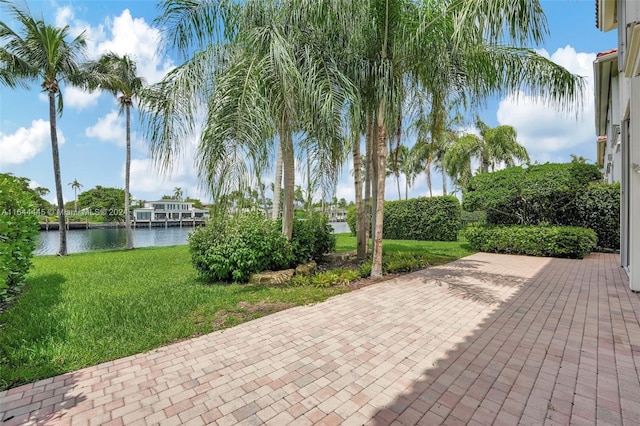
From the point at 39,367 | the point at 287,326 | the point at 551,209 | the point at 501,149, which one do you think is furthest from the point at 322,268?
the point at 501,149

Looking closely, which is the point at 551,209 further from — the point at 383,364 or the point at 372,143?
the point at 383,364

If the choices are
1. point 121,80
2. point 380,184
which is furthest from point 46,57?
point 380,184

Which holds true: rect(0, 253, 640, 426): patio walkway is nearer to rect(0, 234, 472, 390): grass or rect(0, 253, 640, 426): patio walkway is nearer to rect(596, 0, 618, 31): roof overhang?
rect(0, 234, 472, 390): grass

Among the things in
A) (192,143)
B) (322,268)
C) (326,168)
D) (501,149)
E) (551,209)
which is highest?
(501,149)

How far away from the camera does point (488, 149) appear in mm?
20750

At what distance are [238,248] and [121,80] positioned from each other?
46.7 ft

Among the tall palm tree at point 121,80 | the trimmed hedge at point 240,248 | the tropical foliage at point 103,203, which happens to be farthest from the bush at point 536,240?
the tropical foliage at point 103,203

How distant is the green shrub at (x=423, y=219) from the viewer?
14758mm

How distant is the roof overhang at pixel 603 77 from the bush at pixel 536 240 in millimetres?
5064

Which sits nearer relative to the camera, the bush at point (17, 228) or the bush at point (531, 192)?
the bush at point (17, 228)

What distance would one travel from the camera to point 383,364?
281 centimetres

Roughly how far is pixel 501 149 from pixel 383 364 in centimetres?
2215

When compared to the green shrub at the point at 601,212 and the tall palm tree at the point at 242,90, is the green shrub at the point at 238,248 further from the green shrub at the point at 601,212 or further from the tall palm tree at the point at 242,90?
the green shrub at the point at 601,212

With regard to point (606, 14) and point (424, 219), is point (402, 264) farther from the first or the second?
point (424, 219)
